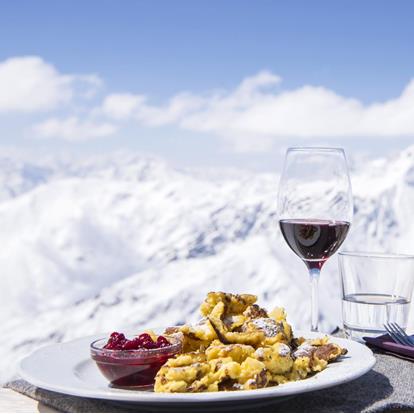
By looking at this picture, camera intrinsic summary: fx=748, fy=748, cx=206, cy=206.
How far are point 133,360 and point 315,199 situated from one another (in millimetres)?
806

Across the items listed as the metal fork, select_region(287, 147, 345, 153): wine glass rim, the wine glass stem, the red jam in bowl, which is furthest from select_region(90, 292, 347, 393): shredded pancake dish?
select_region(287, 147, 345, 153): wine glass rim

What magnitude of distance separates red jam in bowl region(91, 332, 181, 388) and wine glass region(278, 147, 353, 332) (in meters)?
0.57

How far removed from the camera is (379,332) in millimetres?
2426

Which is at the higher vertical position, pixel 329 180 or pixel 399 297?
pixel 329 180

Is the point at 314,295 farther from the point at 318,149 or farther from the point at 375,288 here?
the point at 318,149

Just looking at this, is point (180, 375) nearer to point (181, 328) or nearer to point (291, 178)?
point (181, 328)

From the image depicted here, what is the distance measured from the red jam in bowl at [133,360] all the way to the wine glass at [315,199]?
0.57 meters

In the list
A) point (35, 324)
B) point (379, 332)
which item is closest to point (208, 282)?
point (35, 324)

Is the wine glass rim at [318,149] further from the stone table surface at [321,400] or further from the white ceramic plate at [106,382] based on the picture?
the stone table surface at [321,400]

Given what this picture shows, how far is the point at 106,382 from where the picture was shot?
199cm

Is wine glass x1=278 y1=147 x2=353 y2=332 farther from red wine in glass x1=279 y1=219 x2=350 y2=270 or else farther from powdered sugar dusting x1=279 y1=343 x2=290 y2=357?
powdered sugar dusting x1=279 y1=343 x2=290 y2=357

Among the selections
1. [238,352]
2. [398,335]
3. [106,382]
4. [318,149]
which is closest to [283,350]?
[238,352]

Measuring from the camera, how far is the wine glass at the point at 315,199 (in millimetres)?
2305

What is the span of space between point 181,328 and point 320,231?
0.58 meters
